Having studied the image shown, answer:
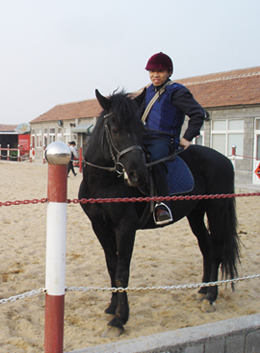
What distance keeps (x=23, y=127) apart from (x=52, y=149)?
35.6 meters

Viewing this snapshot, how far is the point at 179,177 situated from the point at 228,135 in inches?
536

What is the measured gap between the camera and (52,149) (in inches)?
65.9

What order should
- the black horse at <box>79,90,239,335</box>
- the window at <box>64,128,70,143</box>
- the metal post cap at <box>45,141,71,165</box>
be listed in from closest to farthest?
the metal post cap at <box>45,141,71,165</box>, the black horse at <box>79,90,239,335</box>, the window at <box>64,128,70,143</box>

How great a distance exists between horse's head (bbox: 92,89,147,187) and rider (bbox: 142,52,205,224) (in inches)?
15.3

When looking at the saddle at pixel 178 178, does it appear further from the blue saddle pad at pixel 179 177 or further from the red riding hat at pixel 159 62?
the red riding hat at pixel 159 62

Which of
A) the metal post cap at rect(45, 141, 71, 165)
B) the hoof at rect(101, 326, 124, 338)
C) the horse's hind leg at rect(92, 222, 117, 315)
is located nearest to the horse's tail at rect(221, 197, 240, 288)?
the horse's hind leg at rect(92, 222, 117, 315)

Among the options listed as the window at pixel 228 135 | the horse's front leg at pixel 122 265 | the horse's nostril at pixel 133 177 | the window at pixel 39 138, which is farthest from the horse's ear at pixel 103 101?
the window at pixel 39 138

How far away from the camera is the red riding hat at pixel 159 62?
319 centimetres

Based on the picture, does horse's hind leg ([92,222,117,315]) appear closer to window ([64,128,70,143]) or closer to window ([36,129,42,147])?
window ([64,128,70,143])

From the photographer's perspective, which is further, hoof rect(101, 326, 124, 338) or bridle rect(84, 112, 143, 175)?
hoof rect(101, 326, 124, 338)

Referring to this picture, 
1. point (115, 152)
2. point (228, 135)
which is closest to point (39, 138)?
point (228, 135)

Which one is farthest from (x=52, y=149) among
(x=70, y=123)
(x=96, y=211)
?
(x=70, y=123)

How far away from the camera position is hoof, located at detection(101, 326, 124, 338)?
2699 mm

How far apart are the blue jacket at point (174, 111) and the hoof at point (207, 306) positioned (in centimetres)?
151
